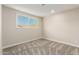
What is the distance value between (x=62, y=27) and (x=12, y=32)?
1150 millimetres

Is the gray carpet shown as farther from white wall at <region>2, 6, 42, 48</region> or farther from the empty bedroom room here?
white wall at <region>2, 6, 42, 48</region>

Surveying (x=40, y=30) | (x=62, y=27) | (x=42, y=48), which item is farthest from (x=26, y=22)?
(x=62, y=27)

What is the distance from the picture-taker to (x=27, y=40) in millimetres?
1896

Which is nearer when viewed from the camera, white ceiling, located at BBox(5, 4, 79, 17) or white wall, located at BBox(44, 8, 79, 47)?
white ceiling, located at BBox(5, 4, 79, 17)

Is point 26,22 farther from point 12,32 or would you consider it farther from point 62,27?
point 62,27

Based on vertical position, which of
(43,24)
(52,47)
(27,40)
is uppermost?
(43,24)

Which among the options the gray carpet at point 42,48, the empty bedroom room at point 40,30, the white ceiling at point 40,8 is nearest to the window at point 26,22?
the empty bedroom room at point 40,30

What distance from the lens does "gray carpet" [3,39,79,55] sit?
1781mm

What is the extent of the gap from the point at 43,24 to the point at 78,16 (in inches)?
33.3

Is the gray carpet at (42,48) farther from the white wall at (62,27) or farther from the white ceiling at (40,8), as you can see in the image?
the white ceiling at (40,8)

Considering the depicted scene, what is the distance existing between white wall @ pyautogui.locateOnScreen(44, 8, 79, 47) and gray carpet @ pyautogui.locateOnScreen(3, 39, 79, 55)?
12 centimetres

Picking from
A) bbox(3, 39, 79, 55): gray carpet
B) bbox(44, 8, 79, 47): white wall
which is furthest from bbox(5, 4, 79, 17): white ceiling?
bbox(3, 39, 79, 55): gray carpet

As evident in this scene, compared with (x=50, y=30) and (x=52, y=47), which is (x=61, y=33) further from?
(x=52, y=47)
